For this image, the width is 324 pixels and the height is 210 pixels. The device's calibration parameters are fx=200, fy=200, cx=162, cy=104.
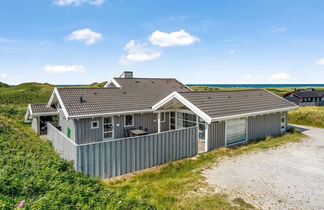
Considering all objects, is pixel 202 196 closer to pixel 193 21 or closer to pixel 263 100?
pixel 263 100

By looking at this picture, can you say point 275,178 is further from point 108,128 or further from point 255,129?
point 108,128

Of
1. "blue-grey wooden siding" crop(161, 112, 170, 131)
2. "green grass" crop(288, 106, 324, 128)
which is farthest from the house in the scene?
"blue-grey wooden siding" crop(161, 112, 170, 131)

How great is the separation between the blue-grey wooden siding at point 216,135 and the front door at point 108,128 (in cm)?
643

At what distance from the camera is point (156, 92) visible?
18.4m

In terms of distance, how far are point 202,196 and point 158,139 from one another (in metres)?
3.63

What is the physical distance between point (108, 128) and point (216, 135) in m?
7.08

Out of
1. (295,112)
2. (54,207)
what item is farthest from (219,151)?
(295,112)

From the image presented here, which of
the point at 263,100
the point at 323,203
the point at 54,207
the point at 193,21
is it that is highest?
the point at 193,21

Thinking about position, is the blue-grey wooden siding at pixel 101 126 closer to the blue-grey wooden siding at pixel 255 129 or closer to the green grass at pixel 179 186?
the blue-grey wooden siding at pixel 255 129

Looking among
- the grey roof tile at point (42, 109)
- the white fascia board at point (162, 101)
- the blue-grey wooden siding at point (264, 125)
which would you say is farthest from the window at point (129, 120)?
the blue-grey wooden siding at point (264, 125)

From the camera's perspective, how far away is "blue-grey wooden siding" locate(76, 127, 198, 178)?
7934 millimetres

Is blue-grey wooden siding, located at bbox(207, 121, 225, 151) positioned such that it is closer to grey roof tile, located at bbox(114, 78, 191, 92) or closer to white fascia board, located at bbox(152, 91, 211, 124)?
white fascia board, located at bbox(152, 91, 211, 124)

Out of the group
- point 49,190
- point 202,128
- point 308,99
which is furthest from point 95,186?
point 308,99

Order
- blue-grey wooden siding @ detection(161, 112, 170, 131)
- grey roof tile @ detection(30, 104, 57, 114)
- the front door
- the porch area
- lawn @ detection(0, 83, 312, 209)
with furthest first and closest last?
grey roof tile @ detection(30, 104, 57, 114)
blue-grey wooden siding @ detection(161, 112, 170, 131)
the front door
the porch area
lawn @ detection(0, 83, 312, 209)
